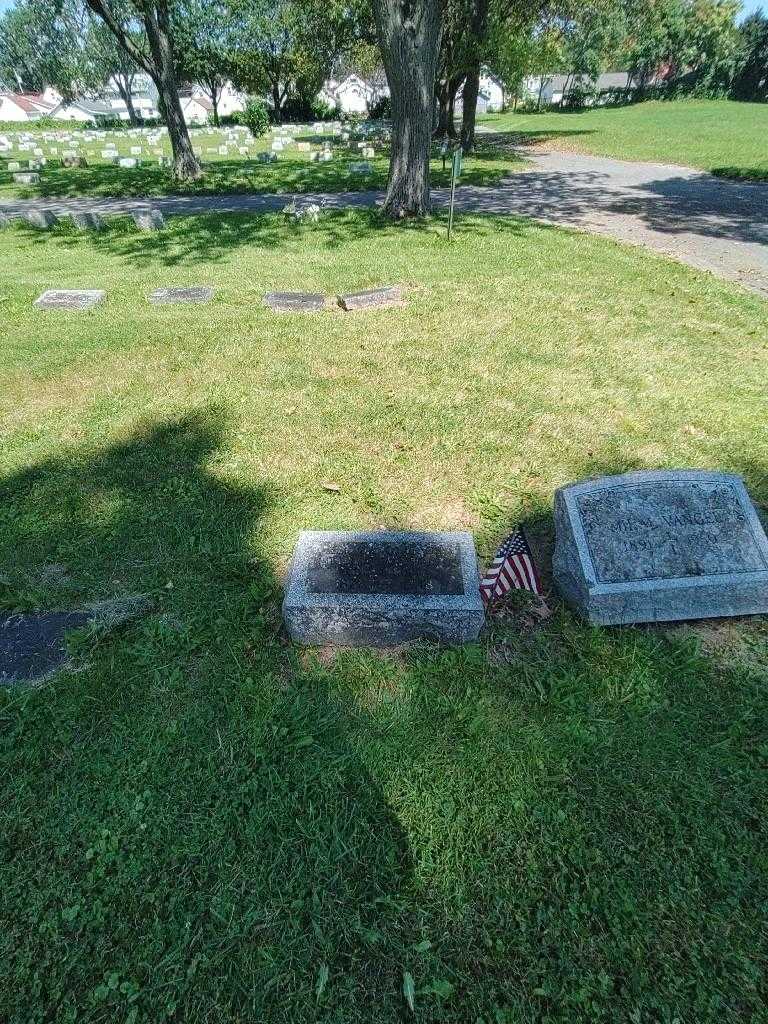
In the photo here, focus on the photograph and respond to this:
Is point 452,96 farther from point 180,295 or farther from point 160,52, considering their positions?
point 180,295

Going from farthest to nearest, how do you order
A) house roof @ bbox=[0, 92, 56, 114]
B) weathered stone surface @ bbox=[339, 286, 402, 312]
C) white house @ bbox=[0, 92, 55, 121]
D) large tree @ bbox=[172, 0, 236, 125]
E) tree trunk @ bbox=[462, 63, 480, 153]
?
house roof @ bbox=[0, 92, 56, 114] < white house @ bbox=[0, 92, 55, 121] < large tree @ bbox=[172, 0, 236, 125] < tree trunk @ bbox=[462, 63, 480, 153] < weathered stone surface @ bbox=[339, 286, 402, 312]

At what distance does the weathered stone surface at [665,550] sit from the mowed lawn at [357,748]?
0.19 metres

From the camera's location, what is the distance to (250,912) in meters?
1.92

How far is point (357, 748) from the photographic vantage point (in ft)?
7.95

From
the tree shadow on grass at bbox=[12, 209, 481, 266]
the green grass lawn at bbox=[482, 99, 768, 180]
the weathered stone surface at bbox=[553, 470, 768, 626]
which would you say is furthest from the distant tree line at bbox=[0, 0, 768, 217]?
the weathered stone surface at bbox=[553, 470, 768, 626]

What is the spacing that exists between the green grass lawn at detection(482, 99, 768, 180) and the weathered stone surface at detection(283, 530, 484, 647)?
1824 centimetres

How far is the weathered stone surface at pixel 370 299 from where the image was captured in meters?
7.14

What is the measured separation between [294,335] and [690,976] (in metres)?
6.25

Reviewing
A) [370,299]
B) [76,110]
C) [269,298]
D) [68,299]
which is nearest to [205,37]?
[68,299]

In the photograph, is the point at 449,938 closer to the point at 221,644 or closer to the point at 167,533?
the point at 221,644

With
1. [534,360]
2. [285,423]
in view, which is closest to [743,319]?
[534,360]

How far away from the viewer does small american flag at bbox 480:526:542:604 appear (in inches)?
121

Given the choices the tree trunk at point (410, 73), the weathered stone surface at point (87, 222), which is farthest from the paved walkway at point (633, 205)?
the tree trunk at point (410, 73)

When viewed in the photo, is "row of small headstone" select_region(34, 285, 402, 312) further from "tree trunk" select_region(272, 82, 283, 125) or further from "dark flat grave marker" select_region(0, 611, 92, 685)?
"tree trunk" select_region(272, 82, 283, 125)
